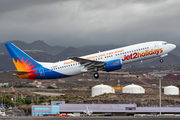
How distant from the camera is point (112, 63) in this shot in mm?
67312

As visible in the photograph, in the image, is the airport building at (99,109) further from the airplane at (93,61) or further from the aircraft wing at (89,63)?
the aircraft wing at (89,63)

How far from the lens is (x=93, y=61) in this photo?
67.2m

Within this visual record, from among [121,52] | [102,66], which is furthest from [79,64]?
[121,52]

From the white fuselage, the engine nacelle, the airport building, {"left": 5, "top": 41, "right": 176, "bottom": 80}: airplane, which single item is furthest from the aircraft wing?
the airport building

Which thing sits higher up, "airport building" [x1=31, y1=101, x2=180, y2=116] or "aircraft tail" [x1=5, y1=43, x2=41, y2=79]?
"aircraft tail" [x1=5, y1=43, x2=41, y2=79]

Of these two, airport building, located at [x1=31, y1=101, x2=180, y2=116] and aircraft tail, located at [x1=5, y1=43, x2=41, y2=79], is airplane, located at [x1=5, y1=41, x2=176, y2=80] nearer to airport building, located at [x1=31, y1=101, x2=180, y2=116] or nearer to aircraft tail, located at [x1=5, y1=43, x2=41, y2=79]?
aircraft tail, located at [x1=5, y1=43, x2=41, y2=79]

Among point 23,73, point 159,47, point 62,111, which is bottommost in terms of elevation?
point 62,111

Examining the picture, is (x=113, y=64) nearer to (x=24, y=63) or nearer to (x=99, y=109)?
(x=24, y=63)

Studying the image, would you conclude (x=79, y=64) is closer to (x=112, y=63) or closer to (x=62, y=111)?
(x=112, y=63)

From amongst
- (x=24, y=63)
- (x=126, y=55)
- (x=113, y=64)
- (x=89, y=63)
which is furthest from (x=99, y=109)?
(x=126, y=55)

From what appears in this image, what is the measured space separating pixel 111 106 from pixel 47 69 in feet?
152

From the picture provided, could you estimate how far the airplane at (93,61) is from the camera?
67.5 meters

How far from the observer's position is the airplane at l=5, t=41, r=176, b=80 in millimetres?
67500

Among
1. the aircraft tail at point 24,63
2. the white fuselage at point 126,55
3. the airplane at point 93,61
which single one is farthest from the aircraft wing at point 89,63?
the aircraft tail at point 24,63
